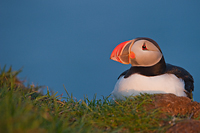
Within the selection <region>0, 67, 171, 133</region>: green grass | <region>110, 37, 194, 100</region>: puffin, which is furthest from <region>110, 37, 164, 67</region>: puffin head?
<region>0, 67, 171, 133</region>: green grass

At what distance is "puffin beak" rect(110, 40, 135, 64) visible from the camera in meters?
4.70

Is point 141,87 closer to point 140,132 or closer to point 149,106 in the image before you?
point 149,106

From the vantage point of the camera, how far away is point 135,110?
3.72 metres

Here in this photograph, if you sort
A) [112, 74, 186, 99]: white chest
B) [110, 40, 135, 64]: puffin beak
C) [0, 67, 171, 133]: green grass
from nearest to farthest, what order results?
[0, 67, 171, 133]: green grass, [112, 74, 186, 99]: white chest, [110, 40, 135, 64]: puffin beak

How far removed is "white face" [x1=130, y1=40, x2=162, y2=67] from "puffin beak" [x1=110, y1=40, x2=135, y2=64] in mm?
92

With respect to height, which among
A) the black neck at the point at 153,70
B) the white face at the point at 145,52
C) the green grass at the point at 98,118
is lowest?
the green grass at the point at 98,118

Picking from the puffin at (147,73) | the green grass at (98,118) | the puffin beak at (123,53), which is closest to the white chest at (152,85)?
the puffin at (147,73)

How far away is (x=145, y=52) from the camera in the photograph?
4.63m

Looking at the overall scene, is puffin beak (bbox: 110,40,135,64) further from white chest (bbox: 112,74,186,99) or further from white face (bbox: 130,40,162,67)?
white chest (bbox: 112,74,186,99)

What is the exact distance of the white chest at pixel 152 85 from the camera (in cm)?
456

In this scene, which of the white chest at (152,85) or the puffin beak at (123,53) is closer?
the white chest at (152,85)

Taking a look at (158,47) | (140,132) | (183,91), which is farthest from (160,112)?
(158,47)

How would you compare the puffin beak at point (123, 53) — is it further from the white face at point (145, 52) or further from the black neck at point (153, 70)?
the black neck at point (153, 70)

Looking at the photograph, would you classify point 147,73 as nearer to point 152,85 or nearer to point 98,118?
point 152,85
